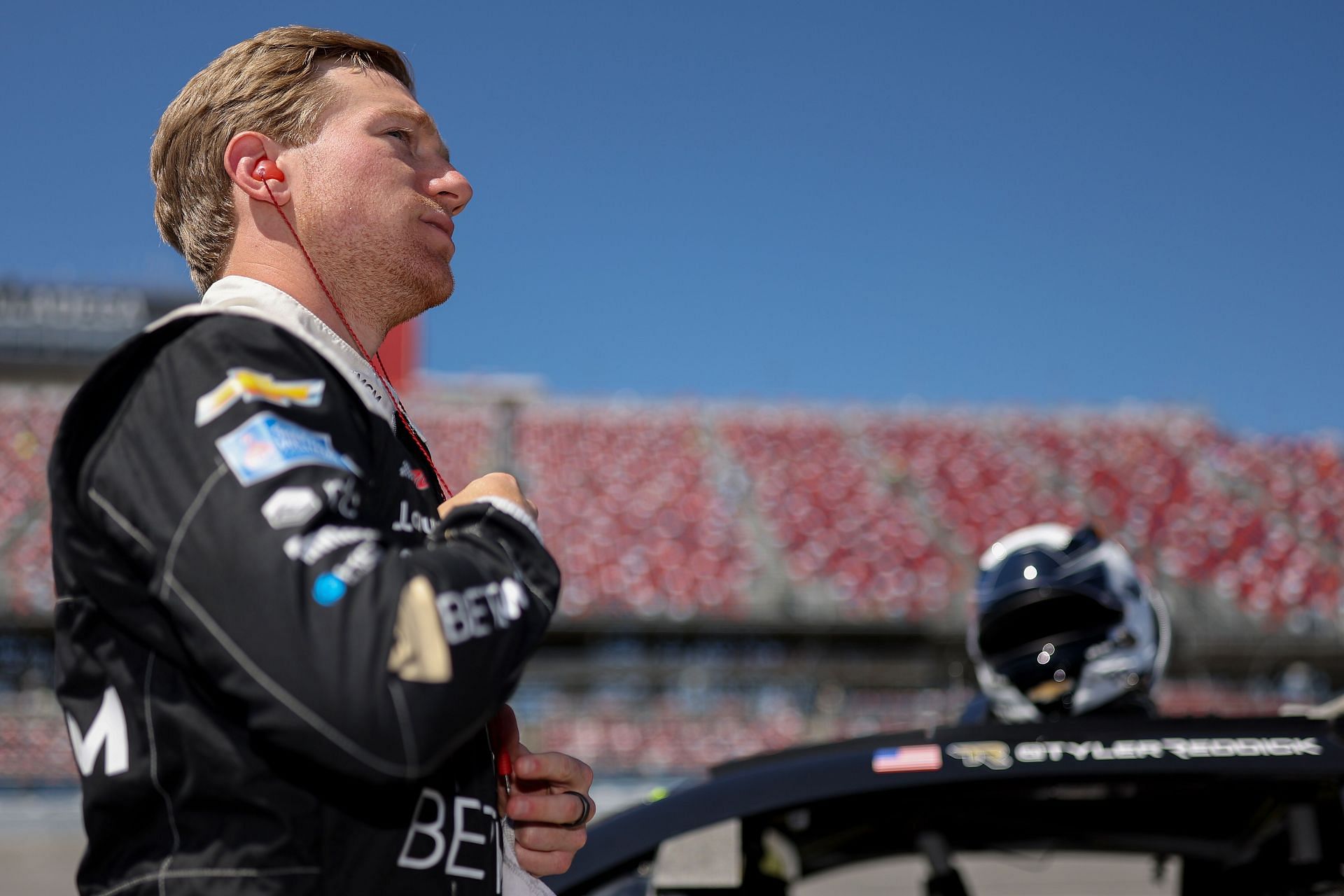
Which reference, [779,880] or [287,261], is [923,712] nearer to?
[779,880]

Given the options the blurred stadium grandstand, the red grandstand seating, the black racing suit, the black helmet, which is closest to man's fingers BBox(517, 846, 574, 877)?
the black racing suit

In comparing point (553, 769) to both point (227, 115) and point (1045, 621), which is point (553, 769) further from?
point (1045, 621)

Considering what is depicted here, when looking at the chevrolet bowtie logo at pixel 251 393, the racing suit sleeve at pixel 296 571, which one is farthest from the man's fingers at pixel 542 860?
Answer: the chevrolet bowtie logo at pixel 251 393

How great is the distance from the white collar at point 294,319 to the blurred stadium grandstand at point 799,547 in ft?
38.4

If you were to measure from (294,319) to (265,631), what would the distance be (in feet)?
1.28

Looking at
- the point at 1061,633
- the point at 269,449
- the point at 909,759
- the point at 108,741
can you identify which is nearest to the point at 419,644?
the point at 269,449

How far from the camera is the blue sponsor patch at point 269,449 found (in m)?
1.07

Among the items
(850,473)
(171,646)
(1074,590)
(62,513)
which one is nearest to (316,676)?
(171,646)

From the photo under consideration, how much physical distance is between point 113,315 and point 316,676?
33.9 meters

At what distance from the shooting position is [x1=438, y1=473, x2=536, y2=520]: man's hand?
125 cm

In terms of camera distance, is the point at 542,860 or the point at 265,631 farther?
the point at 542,860

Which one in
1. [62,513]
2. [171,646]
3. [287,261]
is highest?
[287,261]

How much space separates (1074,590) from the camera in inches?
110

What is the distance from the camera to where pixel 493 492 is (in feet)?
4.14
